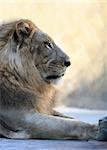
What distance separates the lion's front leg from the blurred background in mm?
7433

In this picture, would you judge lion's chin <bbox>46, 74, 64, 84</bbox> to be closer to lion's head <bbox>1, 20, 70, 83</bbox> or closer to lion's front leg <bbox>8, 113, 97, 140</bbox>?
lion's head <bbox>1, 20, 70, 83</bbox>

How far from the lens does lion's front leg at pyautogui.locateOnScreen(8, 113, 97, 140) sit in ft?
14.7

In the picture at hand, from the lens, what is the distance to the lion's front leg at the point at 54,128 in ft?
14.7

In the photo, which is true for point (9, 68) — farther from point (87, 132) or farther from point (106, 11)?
point (106, 11)

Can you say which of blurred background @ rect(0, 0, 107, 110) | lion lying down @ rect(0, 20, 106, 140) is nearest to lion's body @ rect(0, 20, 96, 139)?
lion lying down @ rect(0, 20, 106, 140)

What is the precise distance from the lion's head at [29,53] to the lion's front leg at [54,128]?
0.35 metres

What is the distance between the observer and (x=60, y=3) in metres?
13.0

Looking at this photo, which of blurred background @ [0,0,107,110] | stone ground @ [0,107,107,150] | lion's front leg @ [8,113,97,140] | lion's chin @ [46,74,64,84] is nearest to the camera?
stone ground @ [0,107,107,150]

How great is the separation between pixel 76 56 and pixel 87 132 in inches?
328

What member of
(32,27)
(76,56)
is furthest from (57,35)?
(32,27)

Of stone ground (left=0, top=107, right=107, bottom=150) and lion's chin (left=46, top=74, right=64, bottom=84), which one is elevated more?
lion's chin (left=46, top=74, right=64, bottom=84)

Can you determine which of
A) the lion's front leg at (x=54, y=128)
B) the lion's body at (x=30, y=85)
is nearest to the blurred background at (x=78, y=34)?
the lion's body at (x=30, y=85)

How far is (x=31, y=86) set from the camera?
15.8 ft

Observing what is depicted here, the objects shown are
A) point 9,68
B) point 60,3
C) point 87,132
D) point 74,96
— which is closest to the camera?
point 87,132
